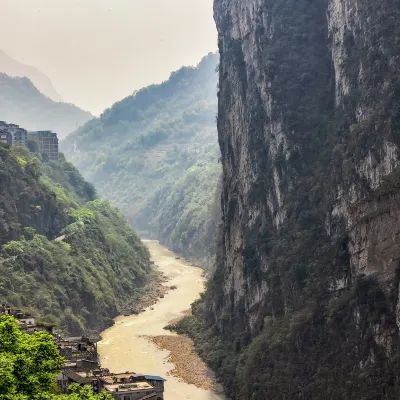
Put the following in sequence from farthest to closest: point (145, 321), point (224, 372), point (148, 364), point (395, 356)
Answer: point (145, 321) < point (148, 364) < point (224, 372) < point (395, 356)

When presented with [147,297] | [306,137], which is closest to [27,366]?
[306,137]

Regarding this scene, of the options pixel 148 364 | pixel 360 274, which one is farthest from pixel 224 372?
pixel 360 274

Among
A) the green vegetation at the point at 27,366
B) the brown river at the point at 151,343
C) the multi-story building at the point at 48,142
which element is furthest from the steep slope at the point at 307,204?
the multi-story building at the point at 48,142

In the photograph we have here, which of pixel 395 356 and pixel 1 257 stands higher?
pixel 1 257

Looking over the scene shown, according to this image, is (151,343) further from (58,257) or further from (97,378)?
(97,378)

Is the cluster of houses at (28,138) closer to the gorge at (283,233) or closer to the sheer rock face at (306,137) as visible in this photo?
the gorge at (283,233)

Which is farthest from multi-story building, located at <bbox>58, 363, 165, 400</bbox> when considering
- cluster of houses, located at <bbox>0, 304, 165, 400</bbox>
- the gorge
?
the gorge

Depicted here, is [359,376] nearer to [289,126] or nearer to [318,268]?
[318,268]
